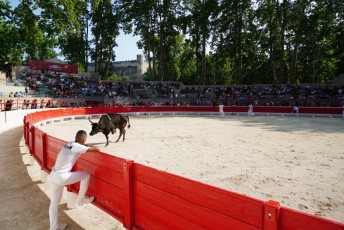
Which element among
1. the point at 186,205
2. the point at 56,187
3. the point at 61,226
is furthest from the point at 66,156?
the point at 186,205

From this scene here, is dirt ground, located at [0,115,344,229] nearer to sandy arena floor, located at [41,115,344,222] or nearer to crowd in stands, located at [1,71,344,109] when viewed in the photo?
sandy arena floor, located at [41,115,344,222]

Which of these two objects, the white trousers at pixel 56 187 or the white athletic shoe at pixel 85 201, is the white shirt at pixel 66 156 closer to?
the white trousers at pixel 56 187

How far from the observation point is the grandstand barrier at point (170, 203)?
257cm

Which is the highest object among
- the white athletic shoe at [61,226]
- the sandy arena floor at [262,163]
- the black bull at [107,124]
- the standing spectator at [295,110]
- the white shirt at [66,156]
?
the white shirt at [66,156]

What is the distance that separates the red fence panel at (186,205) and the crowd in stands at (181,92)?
96.4ft

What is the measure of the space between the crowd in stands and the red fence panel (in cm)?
2939

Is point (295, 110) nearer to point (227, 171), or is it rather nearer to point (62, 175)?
point (227, 171)

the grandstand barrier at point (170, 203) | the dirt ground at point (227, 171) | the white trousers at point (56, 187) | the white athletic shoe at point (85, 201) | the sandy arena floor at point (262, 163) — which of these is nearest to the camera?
the grandstand barrier at point (170, 203)

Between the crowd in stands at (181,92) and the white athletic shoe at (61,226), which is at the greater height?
the crowd in stands at (181,92)

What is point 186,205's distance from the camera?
3469 millimetres

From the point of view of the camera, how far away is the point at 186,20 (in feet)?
158

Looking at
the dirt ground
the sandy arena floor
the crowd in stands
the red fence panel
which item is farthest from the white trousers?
the crowd in stands

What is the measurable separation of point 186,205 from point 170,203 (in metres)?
0.29

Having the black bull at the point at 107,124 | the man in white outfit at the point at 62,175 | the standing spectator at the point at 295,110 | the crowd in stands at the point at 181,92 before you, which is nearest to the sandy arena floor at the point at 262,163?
the black bull at the point at 107,124
